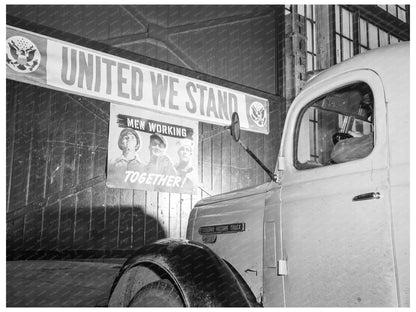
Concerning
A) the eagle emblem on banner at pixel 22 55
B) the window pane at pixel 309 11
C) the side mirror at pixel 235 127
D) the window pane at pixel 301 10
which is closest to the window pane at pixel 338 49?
the window pane at pixel 309 11

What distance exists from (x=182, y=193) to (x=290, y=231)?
4.57 metres

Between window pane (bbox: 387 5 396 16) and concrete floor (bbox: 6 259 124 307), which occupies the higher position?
window pane (bbox: 387 5 396 16)

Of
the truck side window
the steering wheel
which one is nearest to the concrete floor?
the truck side window

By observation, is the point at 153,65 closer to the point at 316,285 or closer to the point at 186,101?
the point at 186,101

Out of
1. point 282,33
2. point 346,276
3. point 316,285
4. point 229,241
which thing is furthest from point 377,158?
point 282,33

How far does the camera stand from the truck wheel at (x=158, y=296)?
85.2 inches

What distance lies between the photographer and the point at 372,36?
32.6 feet

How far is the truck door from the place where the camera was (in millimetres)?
1787

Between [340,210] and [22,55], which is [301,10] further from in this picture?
[340,210]

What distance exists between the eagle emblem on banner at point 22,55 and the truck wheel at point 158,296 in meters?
3.89

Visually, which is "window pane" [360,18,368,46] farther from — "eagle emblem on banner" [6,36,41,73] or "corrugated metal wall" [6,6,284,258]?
"eagle emblem on banner" [6,36,41,73]

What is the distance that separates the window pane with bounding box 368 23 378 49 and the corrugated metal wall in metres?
3.72

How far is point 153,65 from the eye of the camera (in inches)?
255

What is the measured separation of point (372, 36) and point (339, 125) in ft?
27.6
